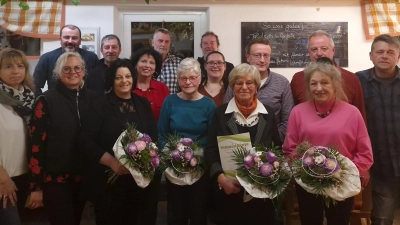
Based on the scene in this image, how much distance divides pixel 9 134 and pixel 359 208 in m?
2.74

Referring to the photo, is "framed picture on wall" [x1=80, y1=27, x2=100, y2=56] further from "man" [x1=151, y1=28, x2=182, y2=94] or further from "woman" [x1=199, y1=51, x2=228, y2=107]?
"woman" [x1=199, y1=51, x2=228, y2=107]

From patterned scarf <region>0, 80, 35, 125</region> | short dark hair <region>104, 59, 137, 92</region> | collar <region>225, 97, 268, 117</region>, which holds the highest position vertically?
short dark hair <region>104, 59, 137, 92</region>

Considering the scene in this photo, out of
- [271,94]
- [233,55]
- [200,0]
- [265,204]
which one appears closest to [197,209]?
[265,204]

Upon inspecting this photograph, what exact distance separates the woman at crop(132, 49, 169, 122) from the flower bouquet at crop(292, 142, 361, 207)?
4.39ft

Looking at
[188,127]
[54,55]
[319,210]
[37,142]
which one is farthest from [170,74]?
[319,210]

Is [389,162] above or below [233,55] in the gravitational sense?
below

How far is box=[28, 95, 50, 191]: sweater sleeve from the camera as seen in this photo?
238 centimetres

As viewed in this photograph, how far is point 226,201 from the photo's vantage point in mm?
2408

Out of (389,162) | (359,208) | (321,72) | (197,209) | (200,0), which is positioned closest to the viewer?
(321,72)

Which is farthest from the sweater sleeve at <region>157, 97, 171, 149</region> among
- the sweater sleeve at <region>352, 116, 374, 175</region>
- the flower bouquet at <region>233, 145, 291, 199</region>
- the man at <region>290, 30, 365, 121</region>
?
the sweater sleeve at <region>352, 116, 374, 175</region>

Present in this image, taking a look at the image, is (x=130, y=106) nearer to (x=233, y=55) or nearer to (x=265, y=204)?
(x=265, y=204)

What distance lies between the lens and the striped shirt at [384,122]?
2.86m

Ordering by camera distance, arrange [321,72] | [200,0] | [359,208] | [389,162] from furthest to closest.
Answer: [200,0] → [359,208] → [389,162] → [321,72]

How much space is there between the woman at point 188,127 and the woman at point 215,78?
1.71ft
